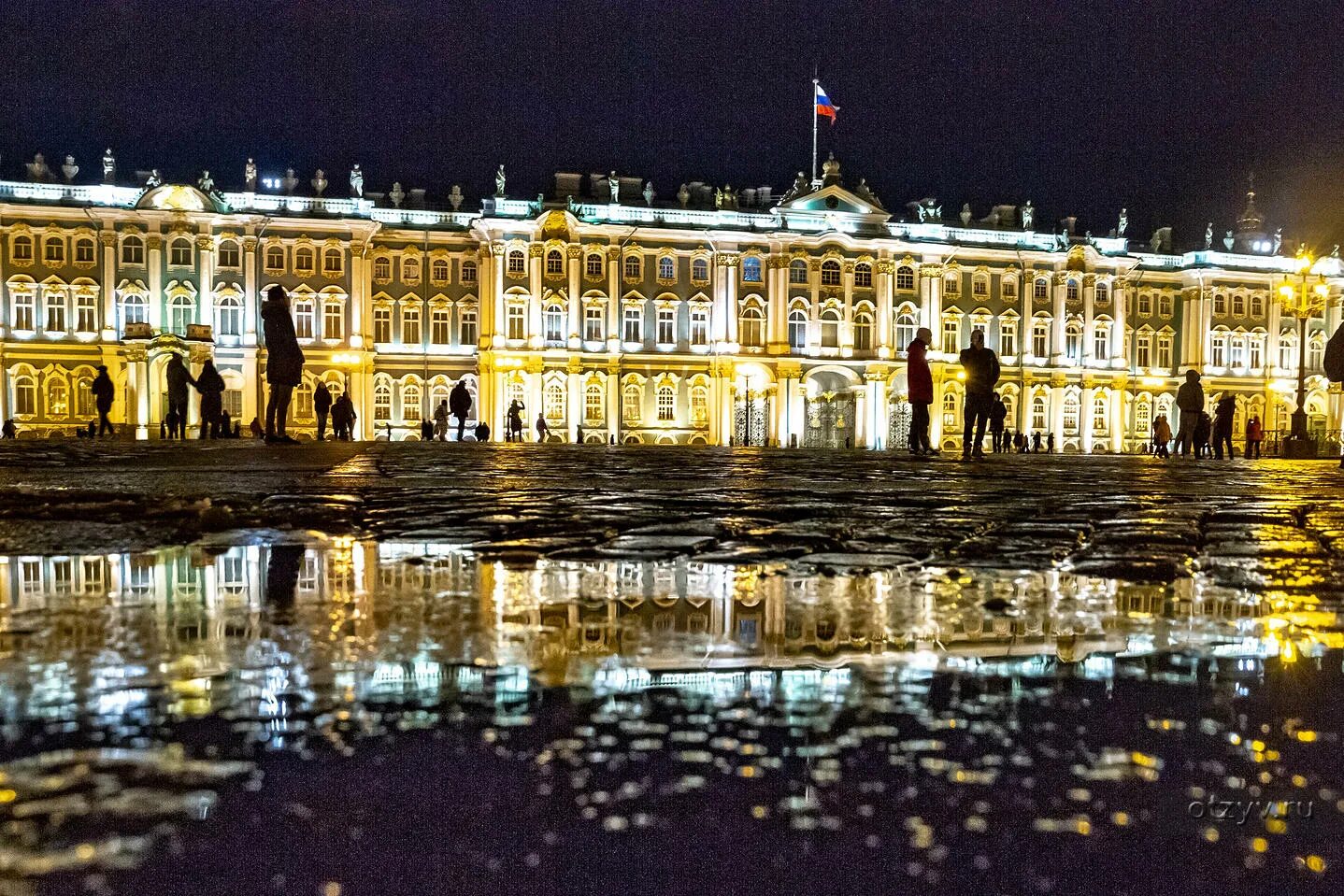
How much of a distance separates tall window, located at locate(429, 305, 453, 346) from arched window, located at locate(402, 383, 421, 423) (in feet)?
7.12

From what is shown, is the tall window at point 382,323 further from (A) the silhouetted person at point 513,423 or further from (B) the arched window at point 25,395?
(B) the arched window at point 25,395

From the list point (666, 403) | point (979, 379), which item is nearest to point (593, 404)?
point (666, 403)

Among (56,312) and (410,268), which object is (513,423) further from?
(56,312)

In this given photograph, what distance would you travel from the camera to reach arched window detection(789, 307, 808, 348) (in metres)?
46.8

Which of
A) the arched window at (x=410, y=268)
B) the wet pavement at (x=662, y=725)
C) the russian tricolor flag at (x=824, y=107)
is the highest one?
the russian tricolor flag at (x=824, y=107)

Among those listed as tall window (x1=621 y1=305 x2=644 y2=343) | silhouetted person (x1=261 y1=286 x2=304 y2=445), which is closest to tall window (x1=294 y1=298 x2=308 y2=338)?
tall window (x1=621 y1=305 x2=644 y2=343)

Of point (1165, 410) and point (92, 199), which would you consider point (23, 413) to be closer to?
point (92, 199)

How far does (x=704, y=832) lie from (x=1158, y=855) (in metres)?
0.37

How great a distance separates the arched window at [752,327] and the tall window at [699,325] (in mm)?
1480

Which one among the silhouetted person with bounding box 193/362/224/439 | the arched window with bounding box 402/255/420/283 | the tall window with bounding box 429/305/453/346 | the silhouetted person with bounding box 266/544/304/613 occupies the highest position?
the arched window with bounding box 402/255/420/283

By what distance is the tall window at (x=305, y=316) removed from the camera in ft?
143

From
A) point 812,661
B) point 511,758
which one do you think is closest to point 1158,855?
point 511,758

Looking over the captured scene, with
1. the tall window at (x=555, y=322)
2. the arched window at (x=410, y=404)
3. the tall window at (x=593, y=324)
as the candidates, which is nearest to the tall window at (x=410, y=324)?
the arched window at (x=410, y=404)

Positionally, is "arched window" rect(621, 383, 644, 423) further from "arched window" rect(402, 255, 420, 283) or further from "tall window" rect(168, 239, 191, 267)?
"tall window" rect(168, 239, 191, 267)
